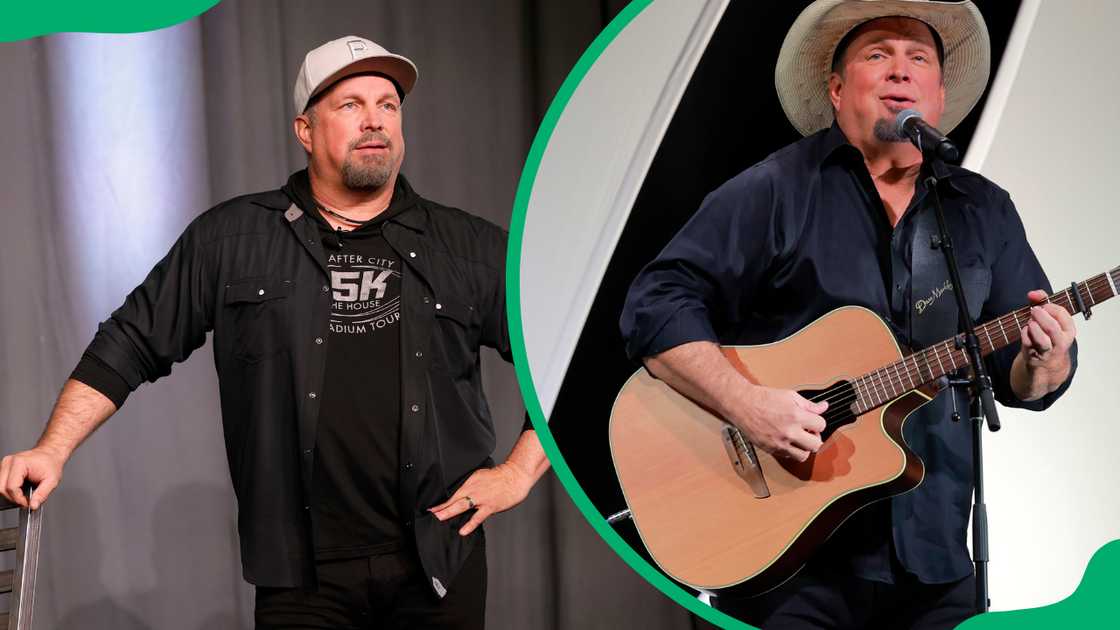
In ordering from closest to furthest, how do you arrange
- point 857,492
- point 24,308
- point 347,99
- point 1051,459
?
point 857,492 < point 1051,459 < point 347,99 < point 24,308

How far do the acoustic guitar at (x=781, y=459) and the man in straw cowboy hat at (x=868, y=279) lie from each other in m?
0.03

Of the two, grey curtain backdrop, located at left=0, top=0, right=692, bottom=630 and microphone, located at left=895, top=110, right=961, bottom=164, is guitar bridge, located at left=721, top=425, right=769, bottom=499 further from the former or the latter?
grey curtain backdrop, located at left=0, top=0, right=692, bottom=630

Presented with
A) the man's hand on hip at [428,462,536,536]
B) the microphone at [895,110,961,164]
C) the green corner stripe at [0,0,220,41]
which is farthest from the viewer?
the green corner stripe at [0,0,220,41]

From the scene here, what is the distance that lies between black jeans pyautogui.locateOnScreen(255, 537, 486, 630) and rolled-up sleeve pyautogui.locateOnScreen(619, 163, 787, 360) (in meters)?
0.60

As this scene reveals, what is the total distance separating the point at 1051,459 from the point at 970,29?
2.73 ft

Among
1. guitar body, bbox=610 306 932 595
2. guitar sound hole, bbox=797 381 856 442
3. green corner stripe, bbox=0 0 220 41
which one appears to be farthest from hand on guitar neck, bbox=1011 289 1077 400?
green corner stripe, bbox=0 0 220 41

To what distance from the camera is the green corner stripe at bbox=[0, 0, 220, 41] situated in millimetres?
2947

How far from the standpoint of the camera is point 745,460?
2.16 m

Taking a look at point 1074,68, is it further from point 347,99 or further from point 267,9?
point 267,9

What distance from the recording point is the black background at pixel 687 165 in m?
2.26

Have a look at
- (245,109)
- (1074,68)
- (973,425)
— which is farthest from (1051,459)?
(245,109)

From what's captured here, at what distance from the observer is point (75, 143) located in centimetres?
307

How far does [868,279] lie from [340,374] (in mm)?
1021

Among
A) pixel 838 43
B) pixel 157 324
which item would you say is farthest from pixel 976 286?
pixel 157 324
